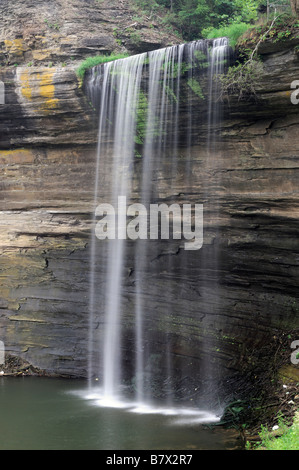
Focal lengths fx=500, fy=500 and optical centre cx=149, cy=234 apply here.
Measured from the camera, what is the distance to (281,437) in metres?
7.00

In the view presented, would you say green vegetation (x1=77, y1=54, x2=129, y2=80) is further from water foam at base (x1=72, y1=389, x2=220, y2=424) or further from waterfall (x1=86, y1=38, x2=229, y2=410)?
water foam at base (x1=72, y1=389, x2=220, y2=424)

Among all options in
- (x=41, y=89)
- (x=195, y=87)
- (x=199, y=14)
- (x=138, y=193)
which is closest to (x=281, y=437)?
(x=138, y=193)

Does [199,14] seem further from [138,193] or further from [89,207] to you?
[89,207]

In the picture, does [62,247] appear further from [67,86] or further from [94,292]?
[67,86]

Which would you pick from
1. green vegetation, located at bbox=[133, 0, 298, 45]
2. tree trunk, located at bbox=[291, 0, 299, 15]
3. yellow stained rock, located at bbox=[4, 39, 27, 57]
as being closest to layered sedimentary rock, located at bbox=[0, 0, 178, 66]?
yellow stained rock, located at bbox=[4, 39, 27, 57]

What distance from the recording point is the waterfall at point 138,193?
10.8 meters

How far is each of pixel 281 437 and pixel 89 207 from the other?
23.9 ft

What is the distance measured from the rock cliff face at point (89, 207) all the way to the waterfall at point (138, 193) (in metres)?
0.16

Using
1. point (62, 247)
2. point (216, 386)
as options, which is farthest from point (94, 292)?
point (216, 386)

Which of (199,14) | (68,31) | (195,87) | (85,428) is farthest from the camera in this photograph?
(199,14)

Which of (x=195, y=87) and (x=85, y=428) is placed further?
(x=195, y=87)

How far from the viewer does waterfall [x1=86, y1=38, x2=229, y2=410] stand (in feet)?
35.5

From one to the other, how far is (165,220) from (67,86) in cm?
411

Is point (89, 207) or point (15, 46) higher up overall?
point (15, 46)
